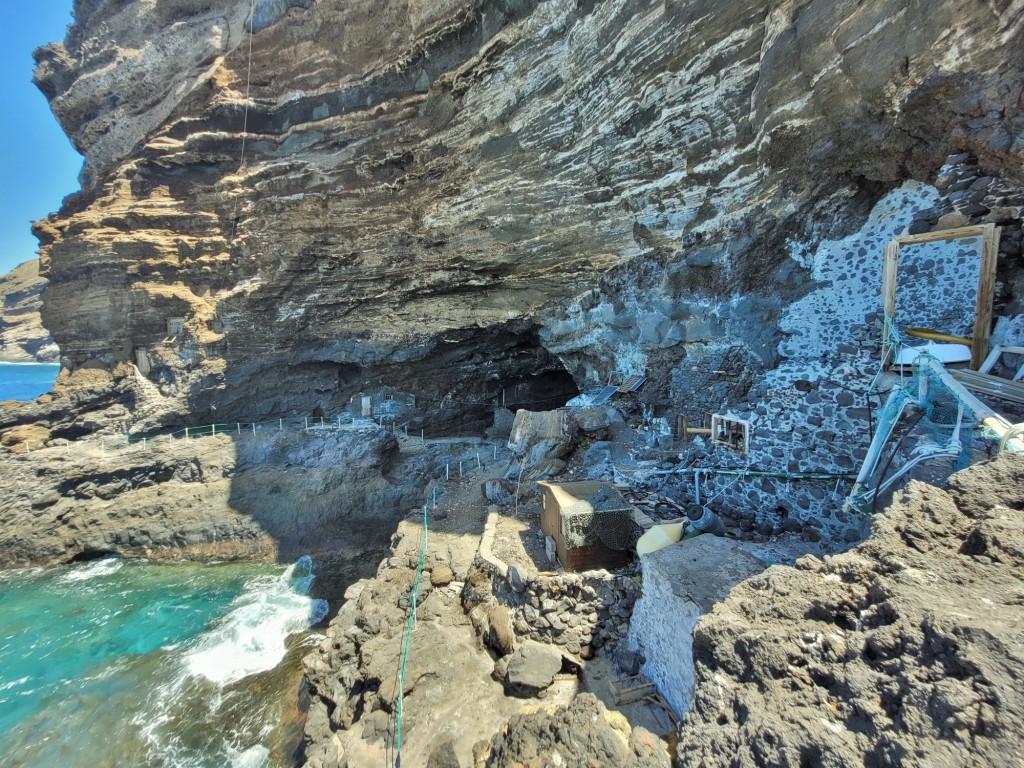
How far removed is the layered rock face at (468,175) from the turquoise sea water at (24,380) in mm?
28740

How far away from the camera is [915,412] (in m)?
5.10

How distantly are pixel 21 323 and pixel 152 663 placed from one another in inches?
2994

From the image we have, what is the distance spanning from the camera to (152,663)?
390 inches

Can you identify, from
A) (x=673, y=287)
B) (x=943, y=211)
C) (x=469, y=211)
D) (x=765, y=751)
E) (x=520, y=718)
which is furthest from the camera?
(x=469, y=211)

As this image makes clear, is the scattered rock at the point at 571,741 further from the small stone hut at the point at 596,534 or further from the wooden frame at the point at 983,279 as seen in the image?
the wooden frame at the point at 983,279

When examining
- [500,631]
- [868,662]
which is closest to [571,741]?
[500,631]

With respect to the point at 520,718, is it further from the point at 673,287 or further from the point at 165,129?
the point at 165,129

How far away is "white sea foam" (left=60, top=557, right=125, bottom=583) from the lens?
1327 centimetres

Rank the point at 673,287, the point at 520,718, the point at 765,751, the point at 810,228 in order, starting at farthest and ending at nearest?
the point at 673,287
the point at 810,228
the point at 520,718
the point at 765,751

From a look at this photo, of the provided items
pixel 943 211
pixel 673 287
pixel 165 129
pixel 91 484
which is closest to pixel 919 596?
pixel 943 211

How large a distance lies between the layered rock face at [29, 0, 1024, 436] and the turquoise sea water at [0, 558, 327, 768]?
656cm

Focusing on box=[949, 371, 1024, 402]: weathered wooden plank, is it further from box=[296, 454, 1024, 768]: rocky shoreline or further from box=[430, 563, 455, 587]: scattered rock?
box=[430, 563, 455, 587]: scattered rock

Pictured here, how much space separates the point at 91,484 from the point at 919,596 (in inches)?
Result: 824

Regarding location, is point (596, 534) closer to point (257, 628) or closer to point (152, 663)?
point (257, 628)
